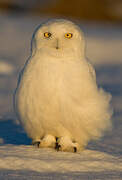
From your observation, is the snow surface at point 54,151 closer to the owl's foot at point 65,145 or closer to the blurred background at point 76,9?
the owl's foot at point 65,145

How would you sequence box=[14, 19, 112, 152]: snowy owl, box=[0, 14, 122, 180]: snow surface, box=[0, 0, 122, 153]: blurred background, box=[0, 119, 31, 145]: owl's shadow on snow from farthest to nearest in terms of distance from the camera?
box=[0, 0, 122, 153]: blurred background → box=[0, 119, 31, 145]: owl's shadow on snow → box=[14, 19, 112, 152]: snowy owl → box=[0, 14, 122, 180]: snow surface

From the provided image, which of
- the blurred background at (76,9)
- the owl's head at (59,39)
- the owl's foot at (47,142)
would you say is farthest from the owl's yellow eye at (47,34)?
the blurred background at (76,9)

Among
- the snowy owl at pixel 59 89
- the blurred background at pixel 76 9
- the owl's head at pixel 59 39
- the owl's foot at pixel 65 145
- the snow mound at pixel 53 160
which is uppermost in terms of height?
the blurred background at pixel 76 9

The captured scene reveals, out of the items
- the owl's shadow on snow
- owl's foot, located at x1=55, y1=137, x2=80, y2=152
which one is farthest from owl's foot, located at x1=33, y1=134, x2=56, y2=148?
the owl's shadow on snow

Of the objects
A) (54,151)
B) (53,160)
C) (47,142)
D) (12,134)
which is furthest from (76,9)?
(53,160)

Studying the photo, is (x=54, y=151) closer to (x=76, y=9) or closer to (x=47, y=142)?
(x=47, y=142)

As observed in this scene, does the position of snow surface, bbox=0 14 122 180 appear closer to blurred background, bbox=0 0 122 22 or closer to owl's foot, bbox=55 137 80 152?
owl's foot, bbox=55 137 80 152
